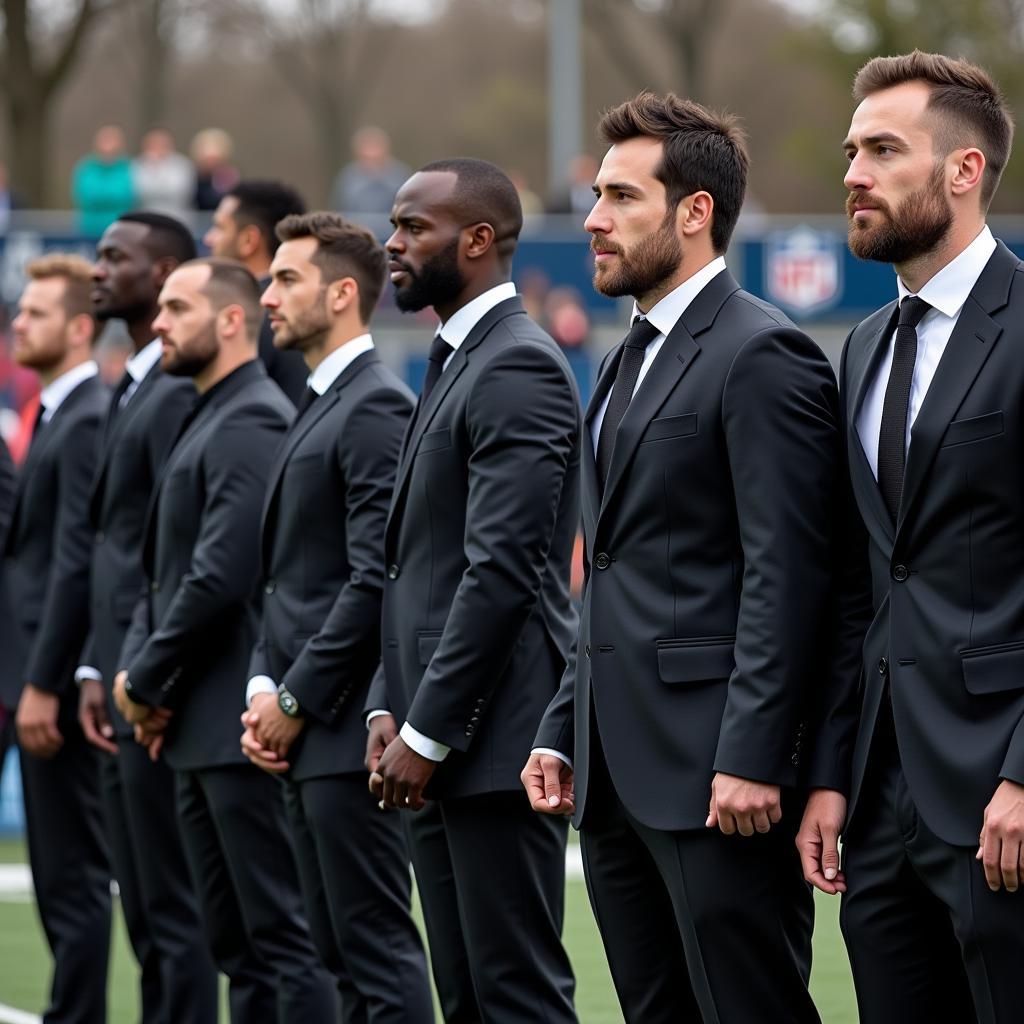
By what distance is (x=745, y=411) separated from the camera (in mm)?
3818

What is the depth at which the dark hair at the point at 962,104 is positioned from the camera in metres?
3.63

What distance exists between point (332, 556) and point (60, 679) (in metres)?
1.65

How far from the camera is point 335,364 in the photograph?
551 centimetres

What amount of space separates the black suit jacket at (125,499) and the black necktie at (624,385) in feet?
7.67

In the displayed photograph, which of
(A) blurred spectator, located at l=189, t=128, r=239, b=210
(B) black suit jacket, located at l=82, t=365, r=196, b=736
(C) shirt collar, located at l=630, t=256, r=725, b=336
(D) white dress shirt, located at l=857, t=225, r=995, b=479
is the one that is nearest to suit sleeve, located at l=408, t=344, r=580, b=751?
(C) shirt collar, located at l=630, t=256, r=725, b=336

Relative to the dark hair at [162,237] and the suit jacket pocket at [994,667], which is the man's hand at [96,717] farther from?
the suit jacket pocket at [994,667]

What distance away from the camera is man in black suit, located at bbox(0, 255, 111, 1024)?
6.51 metres

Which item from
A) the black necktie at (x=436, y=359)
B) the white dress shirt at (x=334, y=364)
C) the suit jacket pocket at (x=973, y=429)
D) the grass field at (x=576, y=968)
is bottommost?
the grass field at (x=576, y=968)

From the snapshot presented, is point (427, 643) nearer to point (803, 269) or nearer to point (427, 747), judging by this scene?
point (427, 747)

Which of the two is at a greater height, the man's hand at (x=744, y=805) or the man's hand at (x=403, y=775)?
the man's hand at (x=744, y=805)

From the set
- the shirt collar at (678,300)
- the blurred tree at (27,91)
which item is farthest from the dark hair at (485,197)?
the blurred tree at (27,91)

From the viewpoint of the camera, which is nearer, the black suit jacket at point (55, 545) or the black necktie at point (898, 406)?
the black necktie at point (898, 406)

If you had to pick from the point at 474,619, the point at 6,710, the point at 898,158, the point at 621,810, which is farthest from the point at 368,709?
the point at 6,710

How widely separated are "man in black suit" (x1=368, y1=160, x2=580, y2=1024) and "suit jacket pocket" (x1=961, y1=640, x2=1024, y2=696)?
133 cm
